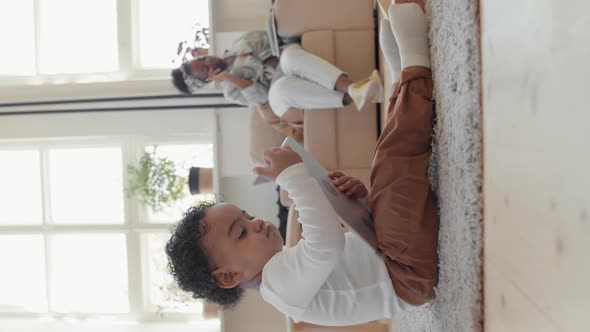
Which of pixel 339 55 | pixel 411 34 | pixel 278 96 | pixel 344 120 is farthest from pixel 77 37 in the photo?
pixel 411 34

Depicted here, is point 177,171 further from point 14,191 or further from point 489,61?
point 489,61

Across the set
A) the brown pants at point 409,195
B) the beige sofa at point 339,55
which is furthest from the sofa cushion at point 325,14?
the brown pants at point 409,195

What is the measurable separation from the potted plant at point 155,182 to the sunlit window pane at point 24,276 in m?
0.80

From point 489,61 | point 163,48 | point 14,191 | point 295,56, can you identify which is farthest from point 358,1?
point 14,191

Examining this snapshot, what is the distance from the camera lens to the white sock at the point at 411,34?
114 cm

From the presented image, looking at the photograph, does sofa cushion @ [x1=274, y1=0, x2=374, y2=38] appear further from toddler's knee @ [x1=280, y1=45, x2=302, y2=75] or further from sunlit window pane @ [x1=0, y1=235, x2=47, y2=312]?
sunlit window pane @ [x1=0, y1=235, x2=47, y2=312]

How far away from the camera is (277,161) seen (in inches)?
46.2

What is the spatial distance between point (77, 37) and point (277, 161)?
9.69 ft

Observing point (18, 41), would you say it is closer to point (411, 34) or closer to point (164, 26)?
point (164, 26)

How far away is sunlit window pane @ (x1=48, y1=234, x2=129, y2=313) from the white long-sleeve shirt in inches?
101

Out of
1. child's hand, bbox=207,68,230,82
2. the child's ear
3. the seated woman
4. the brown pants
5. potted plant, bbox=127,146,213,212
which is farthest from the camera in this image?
potted plant, bbox=127,146,213,212

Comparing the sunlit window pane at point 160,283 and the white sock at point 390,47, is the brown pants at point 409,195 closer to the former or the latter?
the white sock at point 390,47

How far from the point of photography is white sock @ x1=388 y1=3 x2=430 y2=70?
3.76ft

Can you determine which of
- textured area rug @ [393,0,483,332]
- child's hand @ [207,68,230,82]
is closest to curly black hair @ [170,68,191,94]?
child's hand @ [207,68,230,82]
